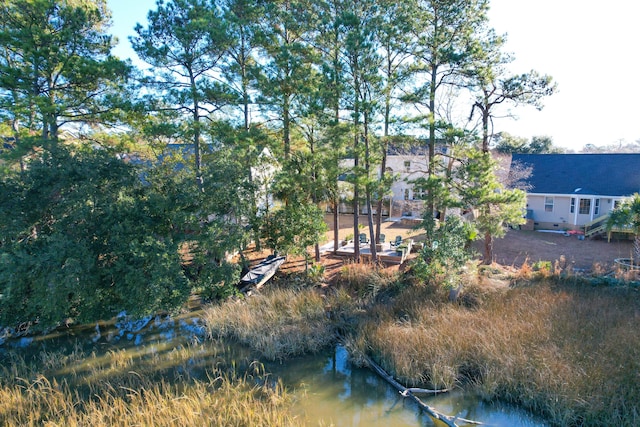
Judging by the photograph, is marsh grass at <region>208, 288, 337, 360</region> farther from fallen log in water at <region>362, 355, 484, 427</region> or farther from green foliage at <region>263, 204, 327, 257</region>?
green foliage at <region>263, 204, 327, 257</region>

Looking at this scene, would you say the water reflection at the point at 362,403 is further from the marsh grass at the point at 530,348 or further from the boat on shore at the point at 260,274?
the boat on shore at the point at 260,274

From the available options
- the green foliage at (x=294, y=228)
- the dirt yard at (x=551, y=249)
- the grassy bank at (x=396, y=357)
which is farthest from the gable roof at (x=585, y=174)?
the green foliage at (x=294, y=228)

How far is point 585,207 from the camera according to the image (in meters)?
21.8

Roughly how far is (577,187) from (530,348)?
19.7 metres

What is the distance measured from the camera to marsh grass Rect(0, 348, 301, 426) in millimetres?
5828

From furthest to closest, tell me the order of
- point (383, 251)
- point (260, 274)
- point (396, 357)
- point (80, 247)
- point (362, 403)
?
point (383, 251)
point (260, 274)
point (80, 247)
point (396, 357)
point (362, 403)

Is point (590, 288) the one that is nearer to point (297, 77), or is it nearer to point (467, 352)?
point (467, 352)

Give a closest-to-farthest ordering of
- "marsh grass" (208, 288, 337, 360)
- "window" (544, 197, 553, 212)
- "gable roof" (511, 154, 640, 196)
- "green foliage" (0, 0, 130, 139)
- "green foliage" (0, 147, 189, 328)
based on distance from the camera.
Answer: "green foliage" (0, 147, 189, 328)
"marsh grass" (208, 288, 337, 360)
"green foliage" (0, 0, 130, 139)
"gable roof" (511, 154, 640, 196)
"window" (544, 197, 553, 212)

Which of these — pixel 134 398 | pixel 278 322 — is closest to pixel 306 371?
pixel 278 322

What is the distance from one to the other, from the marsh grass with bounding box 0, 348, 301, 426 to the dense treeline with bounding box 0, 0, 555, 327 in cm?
182

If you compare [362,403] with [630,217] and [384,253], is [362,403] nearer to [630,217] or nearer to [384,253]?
[384,253]

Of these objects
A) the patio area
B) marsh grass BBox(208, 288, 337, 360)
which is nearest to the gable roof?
the patio area

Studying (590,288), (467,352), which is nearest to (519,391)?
(467,352)

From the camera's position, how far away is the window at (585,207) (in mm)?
21641
